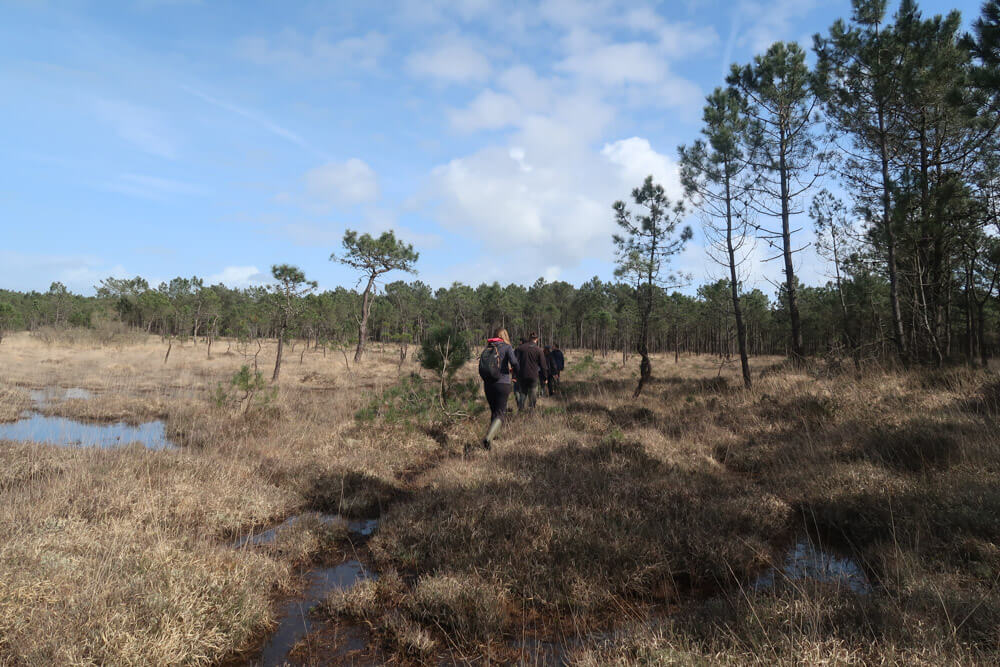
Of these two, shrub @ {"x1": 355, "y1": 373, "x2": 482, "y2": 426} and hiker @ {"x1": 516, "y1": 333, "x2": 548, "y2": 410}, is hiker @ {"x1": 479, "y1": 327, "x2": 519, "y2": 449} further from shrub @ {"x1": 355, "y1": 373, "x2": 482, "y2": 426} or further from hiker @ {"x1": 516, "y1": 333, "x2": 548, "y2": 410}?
shrub @ {"x1": 355, "y1": 373, "x2": 482, "y2": 426}

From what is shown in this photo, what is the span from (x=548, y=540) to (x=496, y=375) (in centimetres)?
383

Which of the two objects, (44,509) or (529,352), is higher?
(529,352)

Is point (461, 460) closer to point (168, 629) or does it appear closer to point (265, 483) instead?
point (265, 483)

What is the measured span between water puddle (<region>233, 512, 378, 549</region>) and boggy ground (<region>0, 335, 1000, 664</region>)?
178 mm

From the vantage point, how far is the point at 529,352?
9992mm

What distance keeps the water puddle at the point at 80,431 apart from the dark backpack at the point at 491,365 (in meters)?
5.97

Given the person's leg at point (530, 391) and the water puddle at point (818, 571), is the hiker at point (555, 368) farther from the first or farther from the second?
the water puddle at point (818, 571)

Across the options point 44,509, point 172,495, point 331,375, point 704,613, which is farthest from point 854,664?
point 331,375

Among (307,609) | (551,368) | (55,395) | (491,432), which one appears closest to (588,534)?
(307,609)

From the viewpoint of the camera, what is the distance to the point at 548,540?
13.4 feet

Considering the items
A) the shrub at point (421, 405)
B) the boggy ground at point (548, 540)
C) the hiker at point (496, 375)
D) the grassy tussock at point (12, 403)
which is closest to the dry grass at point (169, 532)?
the boggy ground at point (548, 540)

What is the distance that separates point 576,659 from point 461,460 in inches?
175

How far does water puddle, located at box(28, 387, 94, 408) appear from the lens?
1370 cm

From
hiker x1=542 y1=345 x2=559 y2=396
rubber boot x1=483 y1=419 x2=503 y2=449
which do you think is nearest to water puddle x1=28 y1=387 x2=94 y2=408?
rubber boot x1=483 y1=419 x2=503 y2=449
